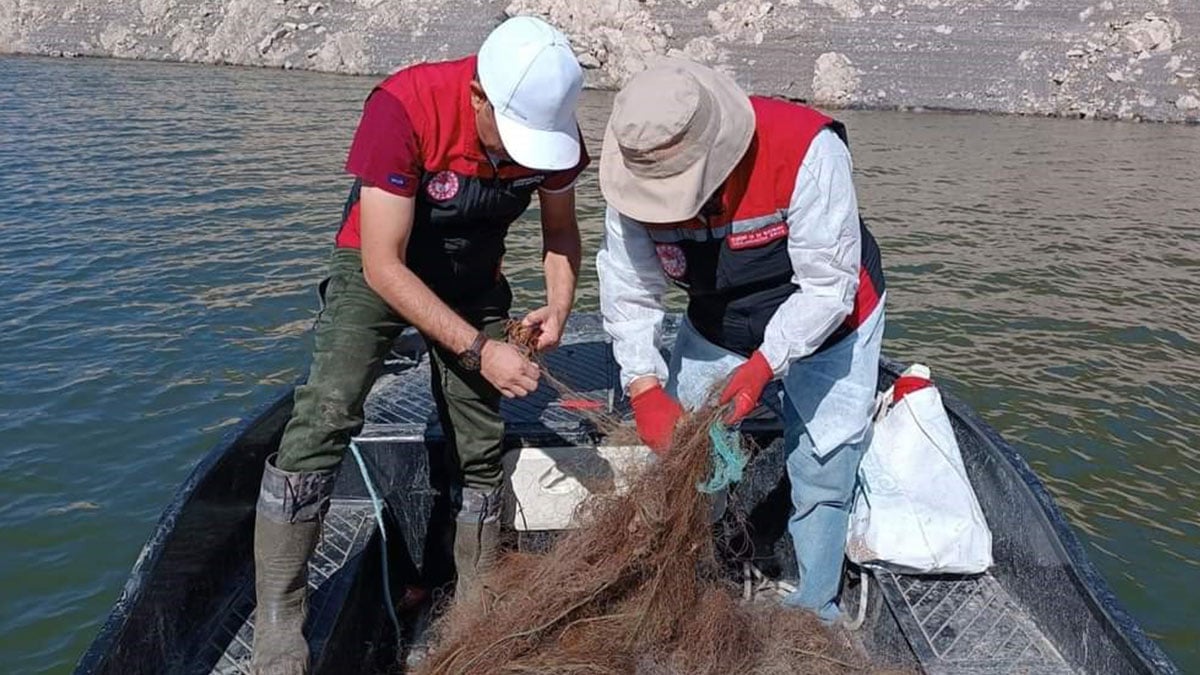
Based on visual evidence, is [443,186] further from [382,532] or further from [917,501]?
[917,501]

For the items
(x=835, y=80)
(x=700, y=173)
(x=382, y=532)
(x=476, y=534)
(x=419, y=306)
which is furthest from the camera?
(x=835, y=80)

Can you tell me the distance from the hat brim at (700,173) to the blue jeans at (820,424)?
2.37 ft

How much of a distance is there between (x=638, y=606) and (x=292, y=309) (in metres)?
6.92

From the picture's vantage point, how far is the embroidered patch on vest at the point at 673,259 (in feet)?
11.1

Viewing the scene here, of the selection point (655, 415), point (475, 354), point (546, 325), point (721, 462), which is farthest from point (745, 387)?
point (546, 325)

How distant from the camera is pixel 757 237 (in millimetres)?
3197

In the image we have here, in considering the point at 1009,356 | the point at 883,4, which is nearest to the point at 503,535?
the point at 1009,356

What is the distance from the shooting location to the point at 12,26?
27.0 meters

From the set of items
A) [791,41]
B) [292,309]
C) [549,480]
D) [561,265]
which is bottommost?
[292,309]

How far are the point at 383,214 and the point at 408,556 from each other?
1.77 metres

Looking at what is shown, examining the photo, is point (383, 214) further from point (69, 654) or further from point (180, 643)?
point (69, 654)

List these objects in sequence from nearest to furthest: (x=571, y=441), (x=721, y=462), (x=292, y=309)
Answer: (x=721, y=462)
(x=571, y=441)
(x=292, y=309)

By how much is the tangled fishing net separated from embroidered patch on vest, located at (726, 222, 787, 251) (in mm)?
578

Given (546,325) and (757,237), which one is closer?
(757,237)
